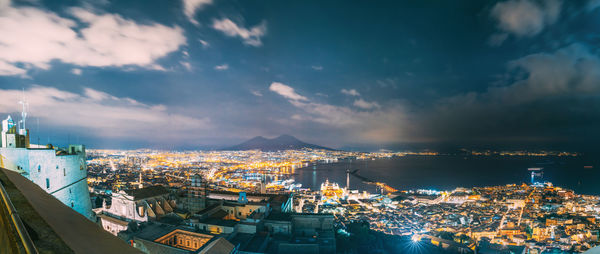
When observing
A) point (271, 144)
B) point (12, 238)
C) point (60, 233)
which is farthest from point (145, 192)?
point (271, 144)

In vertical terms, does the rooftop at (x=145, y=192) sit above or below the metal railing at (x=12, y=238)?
below

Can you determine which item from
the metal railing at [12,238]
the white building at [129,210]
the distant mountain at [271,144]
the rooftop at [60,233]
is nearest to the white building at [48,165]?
the rooftop at [60,233]

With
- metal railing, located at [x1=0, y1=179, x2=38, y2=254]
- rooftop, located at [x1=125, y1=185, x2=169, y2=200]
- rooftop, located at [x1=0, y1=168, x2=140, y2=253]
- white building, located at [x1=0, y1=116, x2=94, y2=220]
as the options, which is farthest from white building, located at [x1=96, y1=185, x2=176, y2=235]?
metal railing, located at [x1=0, y1=179, x2=38, y2=254]

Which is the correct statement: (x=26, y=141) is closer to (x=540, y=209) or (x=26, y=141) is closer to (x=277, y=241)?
(x=277, y=241)

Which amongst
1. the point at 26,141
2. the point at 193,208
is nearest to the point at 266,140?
the point at 193,208

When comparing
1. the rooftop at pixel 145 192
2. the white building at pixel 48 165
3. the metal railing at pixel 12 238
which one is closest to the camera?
the metal railing at pixel 12 238

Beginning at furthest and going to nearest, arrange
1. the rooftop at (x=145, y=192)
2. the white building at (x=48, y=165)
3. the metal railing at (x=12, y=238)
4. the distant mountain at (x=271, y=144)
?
1. the distant mountain at (x=271, y=144)
2. the rooftop at (x=145, y=192)
3. the white building at (x=48, y=165)
4. the metal railing at (x=12, y=238)

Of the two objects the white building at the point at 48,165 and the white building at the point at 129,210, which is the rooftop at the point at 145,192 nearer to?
the white building at the point at 129,210

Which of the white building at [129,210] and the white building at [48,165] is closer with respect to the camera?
the white building at [48,165]

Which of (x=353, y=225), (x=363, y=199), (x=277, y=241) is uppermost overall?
(x=277, y=241)
